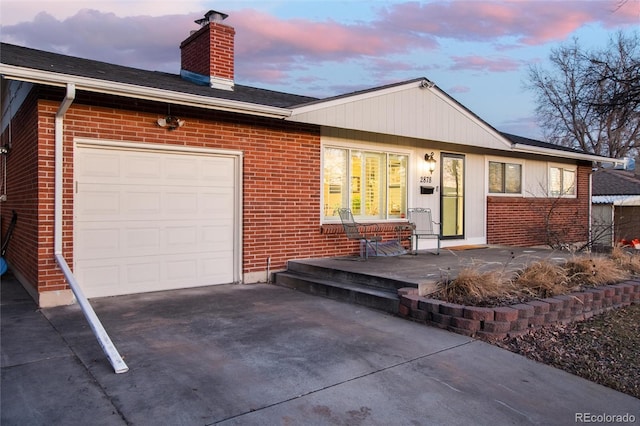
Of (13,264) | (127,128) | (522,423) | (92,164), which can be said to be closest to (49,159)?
(92,164)

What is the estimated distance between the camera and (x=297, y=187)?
27.9 ft

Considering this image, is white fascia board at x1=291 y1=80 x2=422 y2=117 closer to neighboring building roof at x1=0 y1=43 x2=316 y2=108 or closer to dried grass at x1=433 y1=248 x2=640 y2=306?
neighboring building roof at x1=0 y1=43 x2=316 y2=108

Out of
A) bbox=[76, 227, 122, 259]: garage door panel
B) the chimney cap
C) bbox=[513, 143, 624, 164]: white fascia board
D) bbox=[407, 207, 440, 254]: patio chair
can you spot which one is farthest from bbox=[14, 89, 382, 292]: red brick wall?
bbox=[513, 143, 624, 164]: white fascia board

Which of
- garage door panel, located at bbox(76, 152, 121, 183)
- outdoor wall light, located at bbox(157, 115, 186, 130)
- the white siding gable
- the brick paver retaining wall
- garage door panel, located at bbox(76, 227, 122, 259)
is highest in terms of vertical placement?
the white siding gable

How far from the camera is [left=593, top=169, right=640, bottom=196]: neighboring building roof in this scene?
22.8 m

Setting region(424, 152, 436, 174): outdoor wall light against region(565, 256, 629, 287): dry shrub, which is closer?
region(565, 256, 629, 287): dry shrub

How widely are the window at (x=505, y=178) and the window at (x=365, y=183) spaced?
322 cm

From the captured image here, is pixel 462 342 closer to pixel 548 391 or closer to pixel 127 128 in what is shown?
pixel 548 391

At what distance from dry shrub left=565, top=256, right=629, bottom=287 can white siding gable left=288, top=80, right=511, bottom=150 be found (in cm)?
375

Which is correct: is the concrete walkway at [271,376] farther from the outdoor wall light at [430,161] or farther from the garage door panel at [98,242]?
the outdoor wall light at [430,161]

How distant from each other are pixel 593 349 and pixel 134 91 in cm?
613

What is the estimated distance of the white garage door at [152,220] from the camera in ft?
21.2

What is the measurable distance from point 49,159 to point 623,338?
24.1 ft

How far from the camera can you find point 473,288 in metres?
5.68
